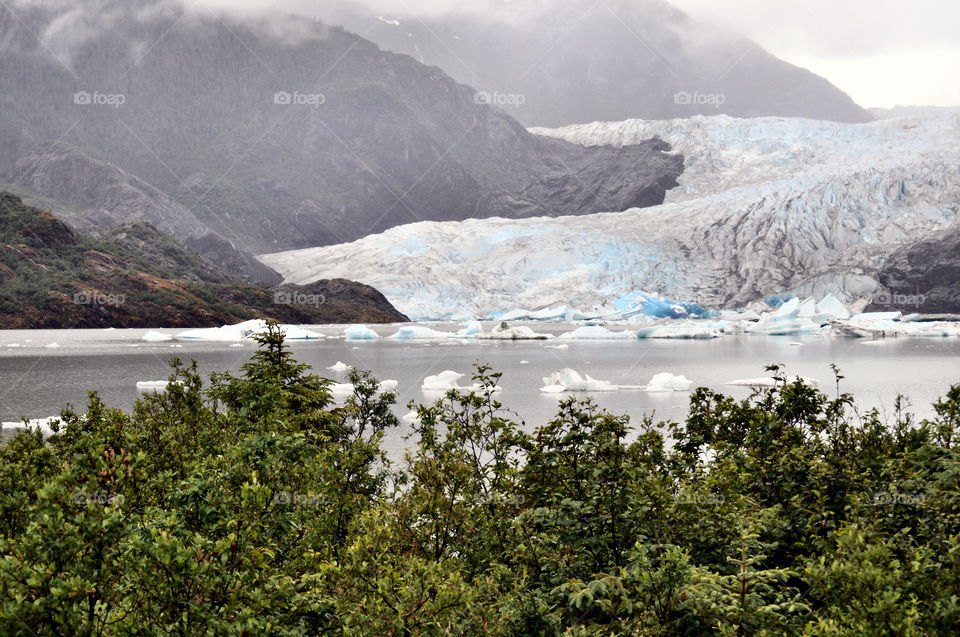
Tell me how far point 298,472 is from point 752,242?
329ft

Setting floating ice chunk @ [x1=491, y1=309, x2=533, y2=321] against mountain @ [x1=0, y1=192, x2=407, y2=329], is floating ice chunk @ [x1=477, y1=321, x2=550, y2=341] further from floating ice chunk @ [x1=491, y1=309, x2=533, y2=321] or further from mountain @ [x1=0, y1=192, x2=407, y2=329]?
mountain @ [x1=0, y1=192, x2=407, y2=329]

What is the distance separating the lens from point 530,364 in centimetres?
4903

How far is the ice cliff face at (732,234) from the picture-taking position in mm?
90375

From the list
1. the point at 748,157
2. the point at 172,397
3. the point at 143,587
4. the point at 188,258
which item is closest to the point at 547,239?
the point at 748,157

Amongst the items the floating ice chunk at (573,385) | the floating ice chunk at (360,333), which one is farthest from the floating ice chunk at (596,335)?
the floating ice chunk at (573,385)

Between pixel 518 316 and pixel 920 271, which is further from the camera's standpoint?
pixel 518 316

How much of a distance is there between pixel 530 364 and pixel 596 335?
2791 centimetres

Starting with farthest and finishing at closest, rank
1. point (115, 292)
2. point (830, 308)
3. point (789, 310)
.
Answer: point (115, 292)
point (830, 308)
point (789, 310)

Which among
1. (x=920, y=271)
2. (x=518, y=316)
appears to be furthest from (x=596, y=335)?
(x=920, y=271)

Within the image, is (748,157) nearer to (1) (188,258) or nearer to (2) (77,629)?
(1) (188,258)

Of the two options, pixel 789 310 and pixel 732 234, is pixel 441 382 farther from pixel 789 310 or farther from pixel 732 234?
pixel 732 234

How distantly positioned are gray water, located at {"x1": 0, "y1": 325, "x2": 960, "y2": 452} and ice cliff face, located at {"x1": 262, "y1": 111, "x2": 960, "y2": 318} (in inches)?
807

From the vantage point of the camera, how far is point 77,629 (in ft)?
10.7

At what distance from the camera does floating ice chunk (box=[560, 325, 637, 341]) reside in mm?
75312
